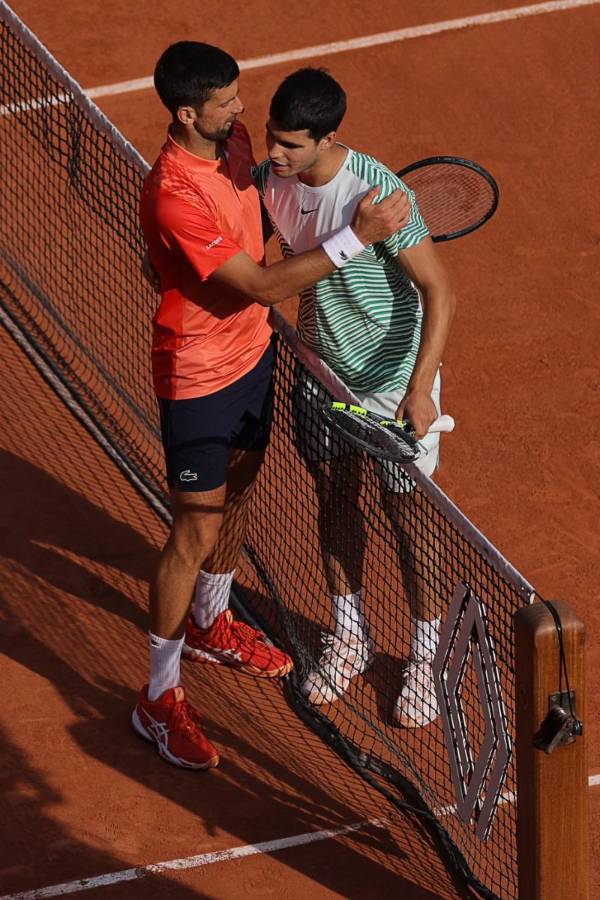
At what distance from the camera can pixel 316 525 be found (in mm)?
7258

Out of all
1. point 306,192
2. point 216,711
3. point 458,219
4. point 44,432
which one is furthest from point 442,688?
point 44,432

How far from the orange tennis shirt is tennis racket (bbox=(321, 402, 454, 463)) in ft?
1.63

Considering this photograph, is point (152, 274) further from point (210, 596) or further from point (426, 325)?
point (210, 596)

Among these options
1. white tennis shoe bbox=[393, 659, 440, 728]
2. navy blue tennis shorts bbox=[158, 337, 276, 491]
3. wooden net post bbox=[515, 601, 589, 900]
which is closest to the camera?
wooden net post bbox=[515, 601, 589, 900]

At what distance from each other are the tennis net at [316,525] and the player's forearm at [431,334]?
0.96ft

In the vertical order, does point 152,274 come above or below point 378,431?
above

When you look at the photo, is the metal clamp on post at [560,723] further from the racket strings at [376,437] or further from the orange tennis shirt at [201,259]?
the orange tennis shirt at [201,259]

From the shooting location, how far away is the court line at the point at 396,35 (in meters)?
11.1

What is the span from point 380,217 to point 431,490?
3.09 feet

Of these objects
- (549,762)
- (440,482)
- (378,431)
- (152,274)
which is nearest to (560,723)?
(549,762)

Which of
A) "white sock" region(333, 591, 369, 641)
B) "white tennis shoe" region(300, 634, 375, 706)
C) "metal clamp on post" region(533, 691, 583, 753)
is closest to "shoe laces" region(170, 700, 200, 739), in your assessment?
"white tennis shoe" region(300, 634, 375, 706)

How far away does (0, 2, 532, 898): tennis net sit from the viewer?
17.6 ft

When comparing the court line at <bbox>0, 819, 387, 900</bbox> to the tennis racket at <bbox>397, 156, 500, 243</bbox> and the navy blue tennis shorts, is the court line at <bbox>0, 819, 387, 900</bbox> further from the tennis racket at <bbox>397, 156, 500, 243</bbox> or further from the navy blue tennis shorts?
the tennis racket at <bbox>397, 156, 500, 243</bbox>

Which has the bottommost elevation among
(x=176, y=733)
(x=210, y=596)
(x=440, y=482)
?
(x=176, y=733)
